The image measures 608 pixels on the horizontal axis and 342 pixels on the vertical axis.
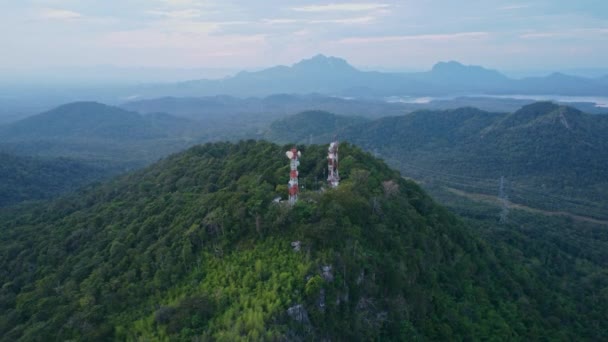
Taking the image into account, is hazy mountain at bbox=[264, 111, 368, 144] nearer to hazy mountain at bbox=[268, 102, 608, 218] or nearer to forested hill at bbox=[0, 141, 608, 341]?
hazy mountain at bbox=[268, 102, 608, 218]

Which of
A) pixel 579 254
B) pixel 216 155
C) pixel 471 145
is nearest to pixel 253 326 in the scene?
pixel 216 155

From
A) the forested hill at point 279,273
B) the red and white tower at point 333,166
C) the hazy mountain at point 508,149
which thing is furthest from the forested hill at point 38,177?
the hazy mountain at point 508,149

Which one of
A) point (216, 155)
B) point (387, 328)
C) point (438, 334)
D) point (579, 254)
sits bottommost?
point (579, 254)

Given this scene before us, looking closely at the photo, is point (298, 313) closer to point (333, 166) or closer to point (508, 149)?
point (333, 166)

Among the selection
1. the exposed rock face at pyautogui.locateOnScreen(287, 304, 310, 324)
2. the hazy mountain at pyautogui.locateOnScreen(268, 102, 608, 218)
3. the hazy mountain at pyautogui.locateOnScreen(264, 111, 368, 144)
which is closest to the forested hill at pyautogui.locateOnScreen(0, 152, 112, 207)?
the hazy mountain at pyautogui.locateOnScreen(264, 111, 368, 144)

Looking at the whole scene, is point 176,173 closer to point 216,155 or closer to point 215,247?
point 216,155
